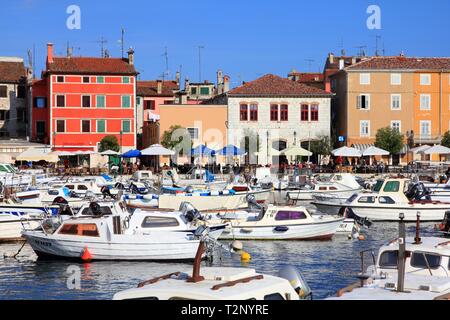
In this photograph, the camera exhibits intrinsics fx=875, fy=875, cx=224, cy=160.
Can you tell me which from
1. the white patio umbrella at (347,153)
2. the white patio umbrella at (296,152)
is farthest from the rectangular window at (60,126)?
the white patio umbrella at (347,153)

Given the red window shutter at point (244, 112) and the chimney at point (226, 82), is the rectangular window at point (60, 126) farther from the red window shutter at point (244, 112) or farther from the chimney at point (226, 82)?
the chimney at point (226, 82)

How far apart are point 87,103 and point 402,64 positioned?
1014 inches

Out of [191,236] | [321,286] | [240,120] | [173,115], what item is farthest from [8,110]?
[321,286]

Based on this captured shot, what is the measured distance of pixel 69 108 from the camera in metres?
69.8

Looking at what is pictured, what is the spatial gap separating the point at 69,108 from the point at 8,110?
1112 centimetres

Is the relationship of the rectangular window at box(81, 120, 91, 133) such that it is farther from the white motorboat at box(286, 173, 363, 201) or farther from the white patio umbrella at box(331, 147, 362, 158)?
the white motorboat at box(286, 173, 363, 201)

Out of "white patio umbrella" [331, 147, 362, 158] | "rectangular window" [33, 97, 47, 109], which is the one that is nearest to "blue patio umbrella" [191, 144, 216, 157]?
"white patio umbrella" [331, 147, 362, 158]

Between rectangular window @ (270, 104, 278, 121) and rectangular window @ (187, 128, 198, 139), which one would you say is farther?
rectangular window @ (270, 104, 278, 121)

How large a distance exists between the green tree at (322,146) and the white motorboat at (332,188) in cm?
1626

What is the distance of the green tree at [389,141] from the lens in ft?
221

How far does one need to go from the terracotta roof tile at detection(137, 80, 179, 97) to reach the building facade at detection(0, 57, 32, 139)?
10.5 meters

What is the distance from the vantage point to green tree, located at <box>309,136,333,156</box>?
6738cm

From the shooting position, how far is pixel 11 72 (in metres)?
79.3

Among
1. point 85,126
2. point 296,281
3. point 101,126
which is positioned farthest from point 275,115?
point 296,281
